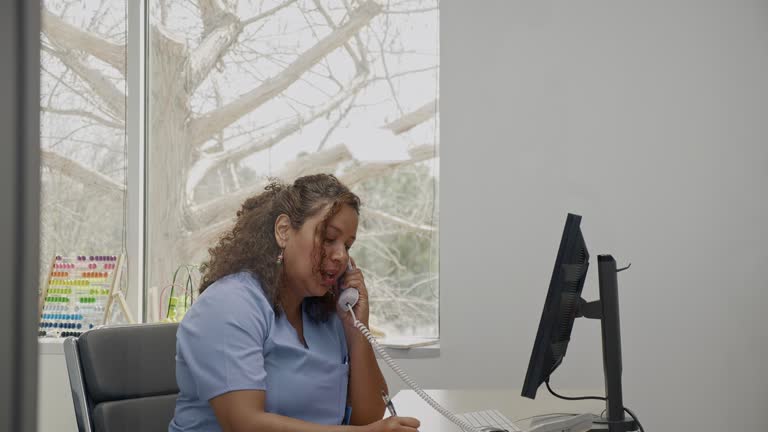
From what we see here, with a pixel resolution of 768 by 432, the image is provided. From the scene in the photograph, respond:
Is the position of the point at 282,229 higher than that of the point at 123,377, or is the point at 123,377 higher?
the point at 282,229

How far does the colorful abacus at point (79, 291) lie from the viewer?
299 centimetres

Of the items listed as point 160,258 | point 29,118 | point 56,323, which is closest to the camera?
point 29,118

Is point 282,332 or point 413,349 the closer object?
point 282,332

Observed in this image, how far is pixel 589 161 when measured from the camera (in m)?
3.05

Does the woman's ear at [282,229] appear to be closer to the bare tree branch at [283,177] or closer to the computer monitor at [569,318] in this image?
the computer monitor at [569,318]

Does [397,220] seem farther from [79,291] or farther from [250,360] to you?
[250,360]

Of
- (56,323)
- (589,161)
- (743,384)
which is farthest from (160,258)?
(743,384)

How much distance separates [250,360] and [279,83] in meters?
2.22

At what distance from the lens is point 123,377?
154 cm

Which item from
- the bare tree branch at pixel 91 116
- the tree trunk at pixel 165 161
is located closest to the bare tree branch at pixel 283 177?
the tree trunk at pixel 165 161

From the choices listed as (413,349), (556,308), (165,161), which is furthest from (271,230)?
(165,161)

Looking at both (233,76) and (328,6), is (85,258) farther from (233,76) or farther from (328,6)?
(328,6)

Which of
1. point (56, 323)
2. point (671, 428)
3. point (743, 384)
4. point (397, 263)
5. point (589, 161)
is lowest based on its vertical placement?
point (671, 428)

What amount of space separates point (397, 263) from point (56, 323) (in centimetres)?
147
